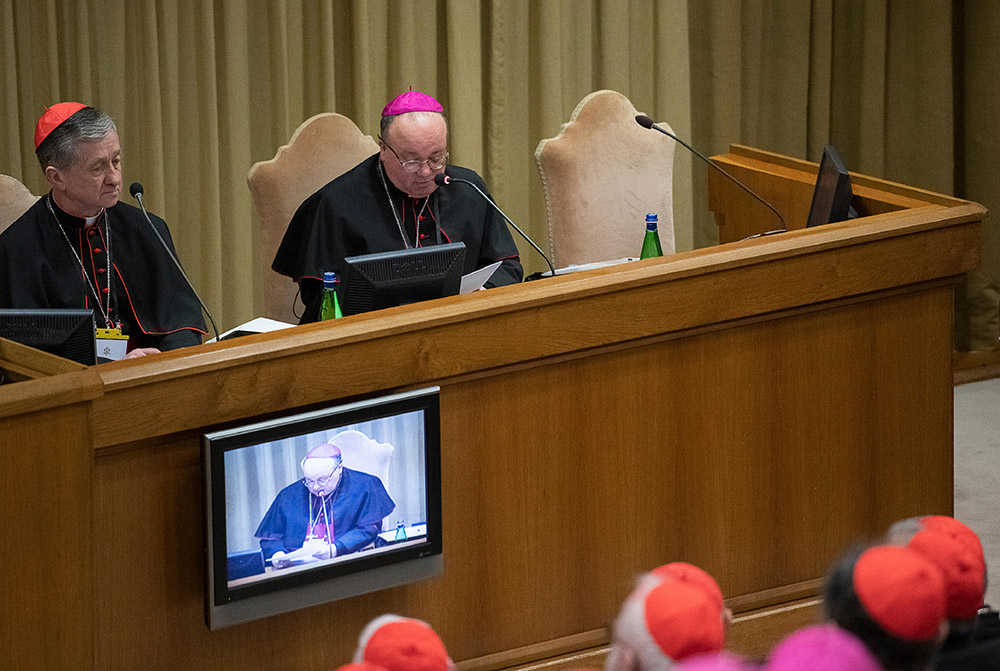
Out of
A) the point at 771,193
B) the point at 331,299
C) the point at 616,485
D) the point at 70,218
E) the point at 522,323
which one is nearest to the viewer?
the point at 522,323

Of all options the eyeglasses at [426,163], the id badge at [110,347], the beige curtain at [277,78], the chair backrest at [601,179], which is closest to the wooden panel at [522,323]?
the id badge at [110,347]

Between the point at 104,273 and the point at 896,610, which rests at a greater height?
the point at 104,273

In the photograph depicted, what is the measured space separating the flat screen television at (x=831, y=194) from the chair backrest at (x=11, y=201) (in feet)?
7.01

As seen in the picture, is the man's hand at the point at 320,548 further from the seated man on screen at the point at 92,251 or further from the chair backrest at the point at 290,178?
the chair backrest at the point at 290,178

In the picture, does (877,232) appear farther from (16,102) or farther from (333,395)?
(16,102)

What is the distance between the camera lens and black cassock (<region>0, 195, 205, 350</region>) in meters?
3.66

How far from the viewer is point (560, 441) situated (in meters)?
3.04

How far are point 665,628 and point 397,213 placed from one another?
2.63 metres

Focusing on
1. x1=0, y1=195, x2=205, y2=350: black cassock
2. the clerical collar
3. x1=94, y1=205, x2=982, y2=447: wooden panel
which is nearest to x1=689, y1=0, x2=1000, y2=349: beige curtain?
x1=94, y1=205, x2=982, y2=447: wooden panel

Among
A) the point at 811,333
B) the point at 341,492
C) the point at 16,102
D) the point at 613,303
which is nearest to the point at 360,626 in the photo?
the point at 341,492

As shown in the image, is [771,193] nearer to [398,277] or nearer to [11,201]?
[398,277]

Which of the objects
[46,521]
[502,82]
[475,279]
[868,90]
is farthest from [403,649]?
[868,90]

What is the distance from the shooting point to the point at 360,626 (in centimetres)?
291

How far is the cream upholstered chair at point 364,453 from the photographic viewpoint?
8.96ft
